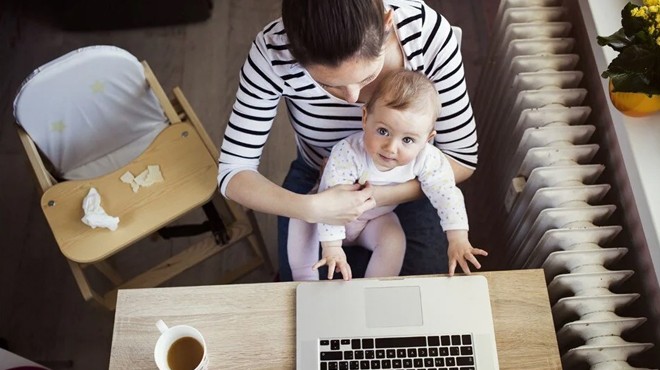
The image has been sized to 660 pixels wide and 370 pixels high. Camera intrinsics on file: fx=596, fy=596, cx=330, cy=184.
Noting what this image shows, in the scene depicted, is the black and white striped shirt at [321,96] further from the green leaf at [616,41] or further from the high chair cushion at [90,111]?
the high chair cushion at [90,111]

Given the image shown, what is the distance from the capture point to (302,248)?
4.36 ft

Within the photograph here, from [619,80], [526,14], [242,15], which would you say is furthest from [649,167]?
[242,15]

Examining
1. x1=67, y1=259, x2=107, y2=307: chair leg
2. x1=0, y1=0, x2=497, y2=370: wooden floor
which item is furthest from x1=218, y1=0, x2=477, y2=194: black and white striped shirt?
x1=0, y1=0, x2=497, y2=370: wooden floor

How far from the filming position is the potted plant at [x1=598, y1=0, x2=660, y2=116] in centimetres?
105

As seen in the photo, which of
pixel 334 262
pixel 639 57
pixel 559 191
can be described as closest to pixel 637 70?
pixel 639 57

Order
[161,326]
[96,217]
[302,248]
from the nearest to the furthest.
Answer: [161,326], [302,248], [96,217]

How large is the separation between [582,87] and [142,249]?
145cm

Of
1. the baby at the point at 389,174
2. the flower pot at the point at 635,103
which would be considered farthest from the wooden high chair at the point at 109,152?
the flower pot at the point at 635,103

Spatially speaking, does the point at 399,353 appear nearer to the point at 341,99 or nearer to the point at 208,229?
the point at 341,99

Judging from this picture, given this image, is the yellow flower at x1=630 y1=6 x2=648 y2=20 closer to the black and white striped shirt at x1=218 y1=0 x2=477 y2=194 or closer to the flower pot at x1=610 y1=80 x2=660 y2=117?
the flower pot at x1=610 y1=80 x2=660 y2=117

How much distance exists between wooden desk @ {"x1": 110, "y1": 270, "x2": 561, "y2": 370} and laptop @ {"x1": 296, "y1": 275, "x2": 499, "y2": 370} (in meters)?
0.03

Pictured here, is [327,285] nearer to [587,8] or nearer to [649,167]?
[649,167]

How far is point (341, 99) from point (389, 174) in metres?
0.19

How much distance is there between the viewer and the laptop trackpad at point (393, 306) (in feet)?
3.40
